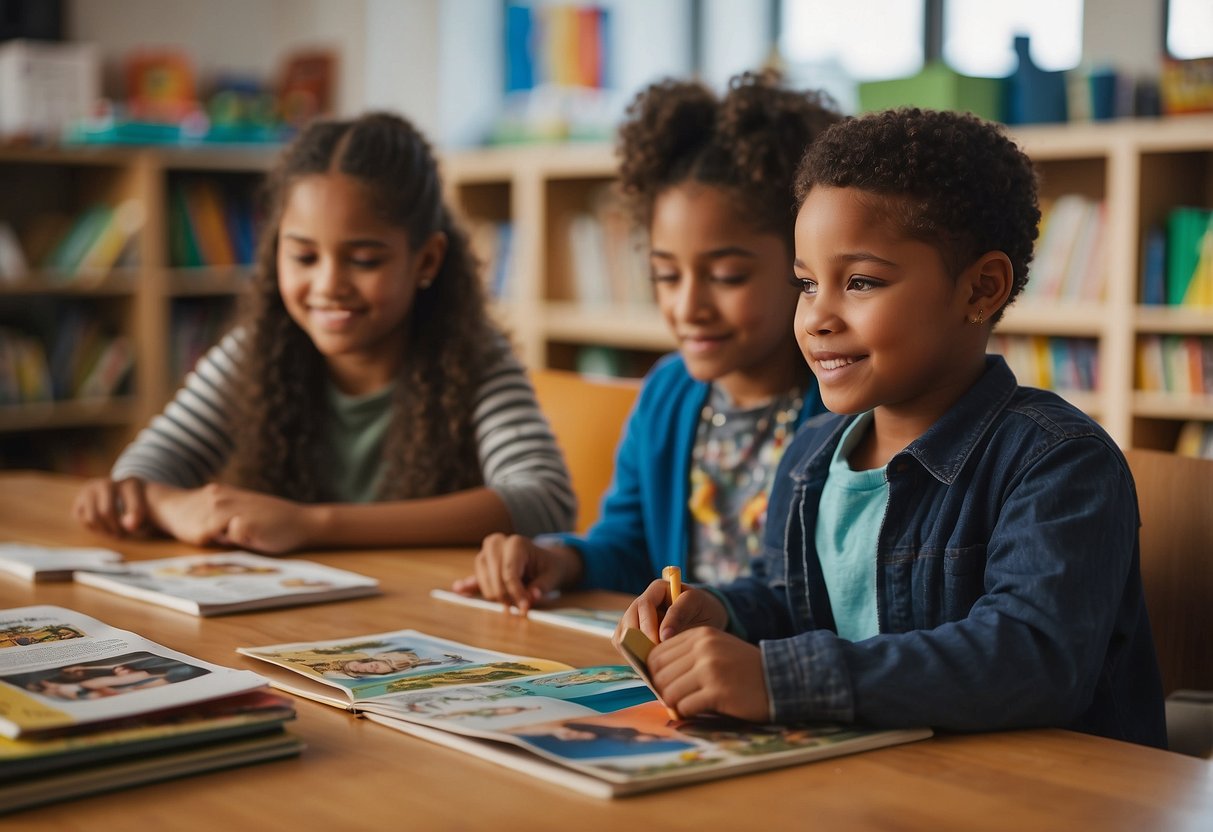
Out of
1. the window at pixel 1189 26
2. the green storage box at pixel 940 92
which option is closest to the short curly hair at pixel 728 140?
the green storage box at pixel 940 92

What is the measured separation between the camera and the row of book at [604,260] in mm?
4113

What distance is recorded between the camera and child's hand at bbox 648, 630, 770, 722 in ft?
2.84

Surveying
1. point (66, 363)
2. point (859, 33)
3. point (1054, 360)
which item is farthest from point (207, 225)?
point (1054, 360)

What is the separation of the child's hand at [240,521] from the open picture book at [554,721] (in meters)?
0.50

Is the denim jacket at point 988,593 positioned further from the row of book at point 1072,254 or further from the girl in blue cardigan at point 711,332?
the row of book at point 1072,254

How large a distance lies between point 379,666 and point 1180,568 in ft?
2.38

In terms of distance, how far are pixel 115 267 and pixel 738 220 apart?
3143 mm

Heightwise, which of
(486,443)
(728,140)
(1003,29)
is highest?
(1003,29)

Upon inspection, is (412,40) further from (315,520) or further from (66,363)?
(315,520)

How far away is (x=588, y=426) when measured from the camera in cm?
195

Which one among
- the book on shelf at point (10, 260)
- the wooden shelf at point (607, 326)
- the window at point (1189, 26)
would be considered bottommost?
the wooden shelf at point (607, 326)

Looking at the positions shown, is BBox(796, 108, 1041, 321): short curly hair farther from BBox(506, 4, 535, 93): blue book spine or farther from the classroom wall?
BBox(506, 4, 535, 93): blue book spine

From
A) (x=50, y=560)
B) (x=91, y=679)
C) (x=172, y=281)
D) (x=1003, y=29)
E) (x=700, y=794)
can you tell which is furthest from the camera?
(x=172, y=281)

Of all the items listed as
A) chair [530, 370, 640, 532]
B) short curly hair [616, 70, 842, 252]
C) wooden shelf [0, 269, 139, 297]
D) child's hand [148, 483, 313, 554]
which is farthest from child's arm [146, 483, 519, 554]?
wooden shelf [0, 269, 139, 297]
